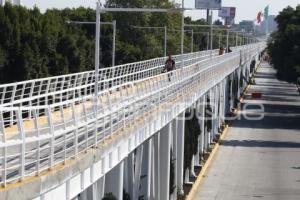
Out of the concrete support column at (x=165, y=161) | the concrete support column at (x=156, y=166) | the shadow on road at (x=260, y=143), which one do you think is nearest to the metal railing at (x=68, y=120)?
the concrete support column at (x=165, y=161)

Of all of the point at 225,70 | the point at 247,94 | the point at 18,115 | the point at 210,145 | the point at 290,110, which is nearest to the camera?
the point at 18,115

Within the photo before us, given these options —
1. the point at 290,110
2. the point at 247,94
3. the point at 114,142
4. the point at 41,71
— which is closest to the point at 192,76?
the point at 41,71

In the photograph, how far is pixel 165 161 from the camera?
1240 inches

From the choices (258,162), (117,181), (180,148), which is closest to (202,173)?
(180,148)

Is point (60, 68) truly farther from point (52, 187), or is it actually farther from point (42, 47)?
point (52, 187)

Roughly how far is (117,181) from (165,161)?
9622 millimetres

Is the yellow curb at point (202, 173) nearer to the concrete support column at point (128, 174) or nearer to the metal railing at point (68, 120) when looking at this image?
the metal railing at point (68, 120)

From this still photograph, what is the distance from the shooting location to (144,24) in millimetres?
91250

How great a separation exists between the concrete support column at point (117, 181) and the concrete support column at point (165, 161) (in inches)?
312

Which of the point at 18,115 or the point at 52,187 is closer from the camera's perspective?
the point at 18,115

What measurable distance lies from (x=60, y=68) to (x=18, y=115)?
110 ft

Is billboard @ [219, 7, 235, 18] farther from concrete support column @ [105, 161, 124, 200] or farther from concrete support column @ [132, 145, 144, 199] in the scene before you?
concrete support column @ [105, 161, 124, 200]

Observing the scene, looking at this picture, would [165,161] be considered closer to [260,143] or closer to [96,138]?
[96,138]

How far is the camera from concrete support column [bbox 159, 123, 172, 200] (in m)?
31.2
